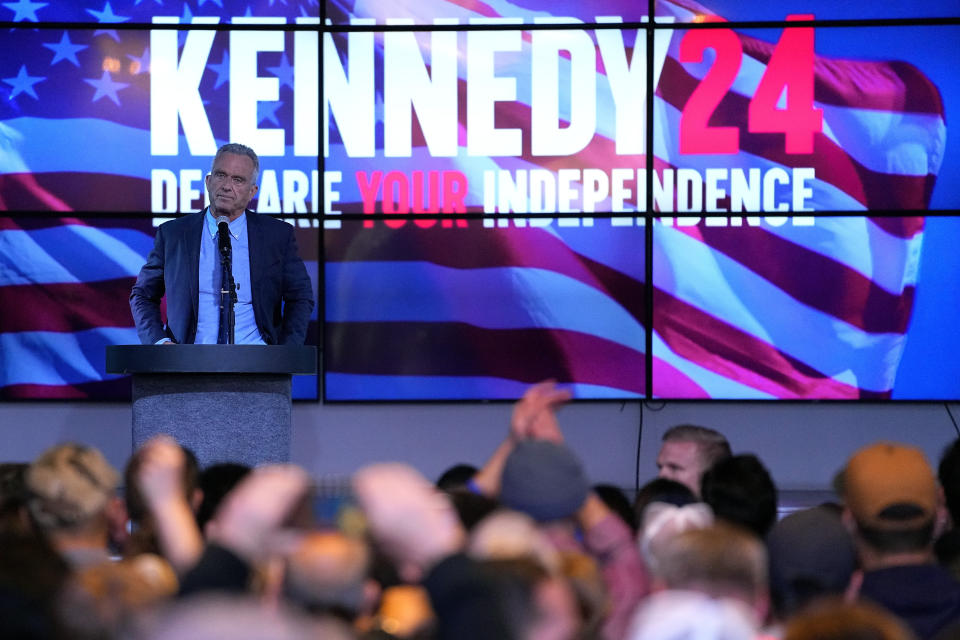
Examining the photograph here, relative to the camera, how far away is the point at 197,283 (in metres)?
4.37

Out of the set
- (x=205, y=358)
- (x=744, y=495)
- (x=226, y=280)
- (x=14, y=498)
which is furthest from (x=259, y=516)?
(x=226, y=280)

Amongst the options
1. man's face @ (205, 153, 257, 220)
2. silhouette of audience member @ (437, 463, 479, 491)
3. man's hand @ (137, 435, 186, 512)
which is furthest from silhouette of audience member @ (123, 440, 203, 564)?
man's face @ (205, 153, 257, 220)

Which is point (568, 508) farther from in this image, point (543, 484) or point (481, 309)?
point (481, 309)

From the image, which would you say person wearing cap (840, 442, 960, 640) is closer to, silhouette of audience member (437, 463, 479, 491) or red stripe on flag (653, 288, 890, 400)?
silhouette of audience member (437, 463, 479, 491)

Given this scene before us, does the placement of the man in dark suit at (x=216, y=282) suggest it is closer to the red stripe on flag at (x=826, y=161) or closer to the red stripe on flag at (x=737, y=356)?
the red stripe on flag at (x=737, y=356)

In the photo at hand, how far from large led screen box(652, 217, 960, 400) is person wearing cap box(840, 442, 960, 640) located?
13.2 feet

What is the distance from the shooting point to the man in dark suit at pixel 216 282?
4.37 m

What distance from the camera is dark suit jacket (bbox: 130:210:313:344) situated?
437 cm

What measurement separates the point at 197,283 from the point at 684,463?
188cm

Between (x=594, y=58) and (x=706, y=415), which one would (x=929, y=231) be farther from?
(x=594, y=58)

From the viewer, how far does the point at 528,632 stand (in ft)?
4.53

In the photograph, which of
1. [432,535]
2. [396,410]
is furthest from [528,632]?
[396,410]

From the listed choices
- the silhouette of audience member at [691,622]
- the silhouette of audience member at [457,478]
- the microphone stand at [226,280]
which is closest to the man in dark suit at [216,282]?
the microphone stand at [226,280]

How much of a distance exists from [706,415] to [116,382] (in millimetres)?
3038
